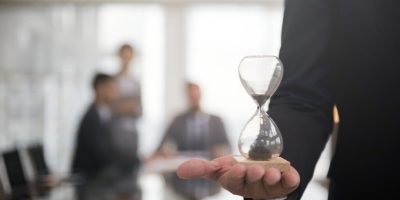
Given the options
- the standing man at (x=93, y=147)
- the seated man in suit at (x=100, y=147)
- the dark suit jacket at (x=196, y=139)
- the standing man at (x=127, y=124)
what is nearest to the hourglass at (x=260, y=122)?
the standing man at (x=127, y=124)

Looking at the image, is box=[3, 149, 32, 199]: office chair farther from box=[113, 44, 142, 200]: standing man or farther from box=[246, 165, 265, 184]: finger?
box=[246, 165, 265, 184]: finger

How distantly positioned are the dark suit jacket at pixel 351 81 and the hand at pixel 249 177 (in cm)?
20

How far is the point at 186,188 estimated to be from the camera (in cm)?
277

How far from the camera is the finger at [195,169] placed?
0.60 m

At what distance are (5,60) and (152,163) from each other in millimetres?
3653

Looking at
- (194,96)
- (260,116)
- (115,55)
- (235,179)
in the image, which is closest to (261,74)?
(260,116)

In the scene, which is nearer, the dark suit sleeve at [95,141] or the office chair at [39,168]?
the office chair at [39,168]

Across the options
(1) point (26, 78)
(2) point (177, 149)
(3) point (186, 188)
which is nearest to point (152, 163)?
(2) point (177, 149)

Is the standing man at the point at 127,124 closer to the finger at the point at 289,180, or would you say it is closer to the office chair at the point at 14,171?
the office chair at the point at 14,171

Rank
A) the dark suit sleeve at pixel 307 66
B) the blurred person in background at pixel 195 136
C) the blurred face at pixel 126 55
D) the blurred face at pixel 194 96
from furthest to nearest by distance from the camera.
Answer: the blurred face at pixel 126 55
the blurred face at pixel 194 96
the blurred person in background at pixel 195 136
the dark suit sleeve at pixel 307 66

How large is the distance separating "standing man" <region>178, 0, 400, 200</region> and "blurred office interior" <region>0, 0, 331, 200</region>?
561cm

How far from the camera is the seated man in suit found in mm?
3475

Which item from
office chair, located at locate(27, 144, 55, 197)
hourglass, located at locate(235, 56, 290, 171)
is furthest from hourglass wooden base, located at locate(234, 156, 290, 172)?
office chair, located at locate(27, 144, 55, 197)

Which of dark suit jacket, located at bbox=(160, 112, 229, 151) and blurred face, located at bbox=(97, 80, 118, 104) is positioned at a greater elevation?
blurred face, located at bbox=(97, 80, 118, 104)
